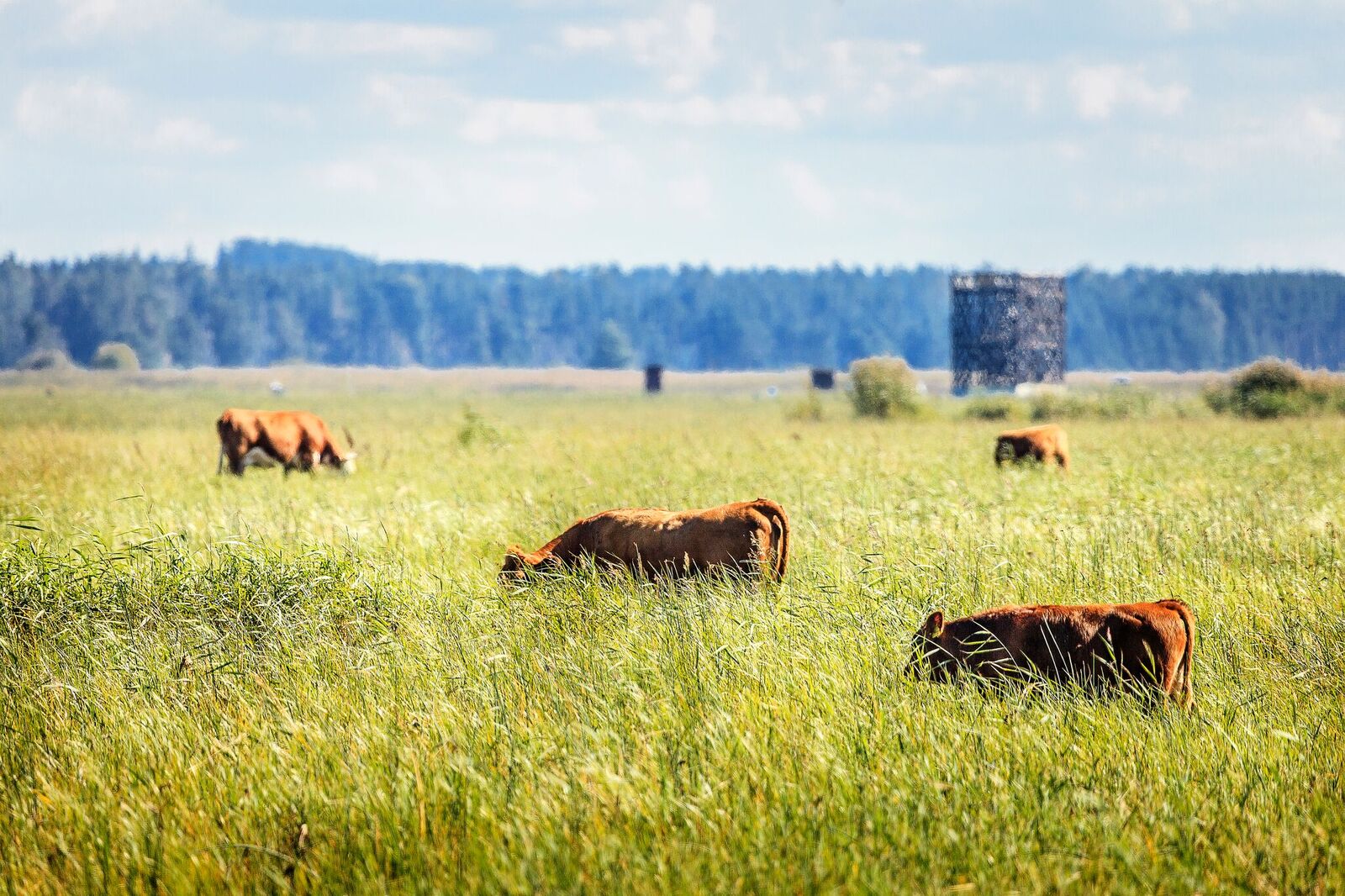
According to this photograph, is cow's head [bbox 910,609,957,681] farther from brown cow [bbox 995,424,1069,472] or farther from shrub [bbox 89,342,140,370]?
shrub [bbox 89,342,140,370]

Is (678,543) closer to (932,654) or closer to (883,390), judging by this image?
(932,654)

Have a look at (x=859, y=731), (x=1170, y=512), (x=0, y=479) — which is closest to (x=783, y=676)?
(x=859, y=731)

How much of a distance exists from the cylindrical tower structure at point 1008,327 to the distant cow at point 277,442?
53.8 m

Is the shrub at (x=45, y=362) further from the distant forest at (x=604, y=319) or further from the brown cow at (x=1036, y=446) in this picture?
the brown cow at (x=1036, y=446)

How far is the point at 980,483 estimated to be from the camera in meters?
15.0

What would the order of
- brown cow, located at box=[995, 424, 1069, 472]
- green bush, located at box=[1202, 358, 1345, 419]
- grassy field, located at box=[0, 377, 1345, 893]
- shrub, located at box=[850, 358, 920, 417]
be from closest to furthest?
grassy field, located at box=[0, 377, 1345, 893] < brown cow, located at box=[995, 424, 1069, 472] < green bush, located at box=[1202, 358, 1345, 419] < shrub, located at box=[850, 358, 920, 417]

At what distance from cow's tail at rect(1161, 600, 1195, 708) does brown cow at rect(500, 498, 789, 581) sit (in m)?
2.62

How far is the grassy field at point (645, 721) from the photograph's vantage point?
14.1 feet

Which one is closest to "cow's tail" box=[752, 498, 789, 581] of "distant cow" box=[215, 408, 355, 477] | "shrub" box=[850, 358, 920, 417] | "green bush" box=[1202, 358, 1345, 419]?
"distant cow" box=[215, 408, 355, 477]

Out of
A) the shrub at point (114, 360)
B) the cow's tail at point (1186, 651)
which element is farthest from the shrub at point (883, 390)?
the shrub at point (114, 360)

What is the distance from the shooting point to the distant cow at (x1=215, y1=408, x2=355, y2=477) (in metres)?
17.5

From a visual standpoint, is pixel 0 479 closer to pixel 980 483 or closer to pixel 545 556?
pixel 545 556

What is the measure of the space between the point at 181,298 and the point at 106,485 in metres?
170

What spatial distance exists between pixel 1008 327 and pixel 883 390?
98.2ft
